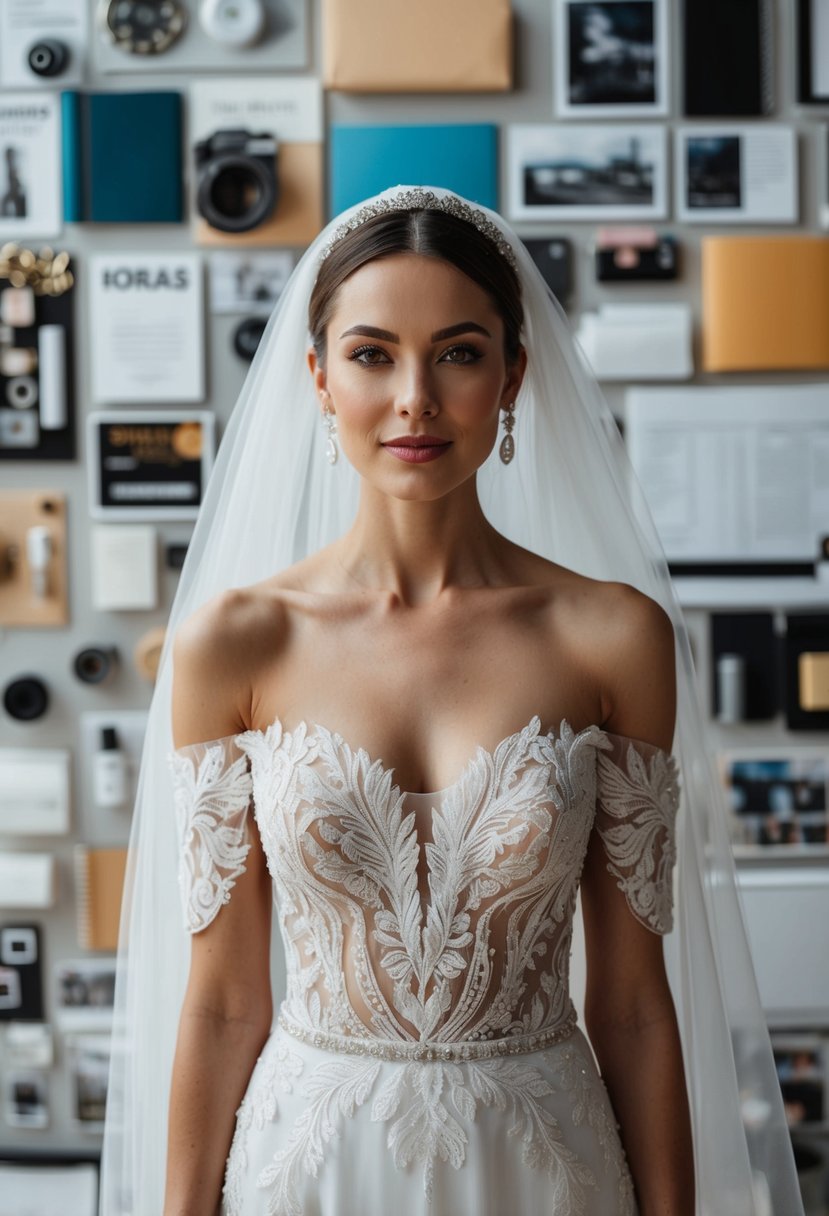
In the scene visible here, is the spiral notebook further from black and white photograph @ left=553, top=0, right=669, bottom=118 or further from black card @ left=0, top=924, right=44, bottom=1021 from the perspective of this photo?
black and white photograph @ left=553, top=0, right=669, bottom=118

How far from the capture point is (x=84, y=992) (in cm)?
264

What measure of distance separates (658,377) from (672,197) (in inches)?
14.5

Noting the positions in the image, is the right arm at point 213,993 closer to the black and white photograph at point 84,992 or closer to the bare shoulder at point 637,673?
the bare shoulder at point 637,673

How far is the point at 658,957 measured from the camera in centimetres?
120

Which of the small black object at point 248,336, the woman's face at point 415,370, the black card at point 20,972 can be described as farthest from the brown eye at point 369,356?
the black card at point 20,972

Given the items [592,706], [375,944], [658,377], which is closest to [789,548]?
[658,377]

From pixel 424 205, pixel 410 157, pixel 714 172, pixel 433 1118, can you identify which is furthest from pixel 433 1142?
pixel 714 172

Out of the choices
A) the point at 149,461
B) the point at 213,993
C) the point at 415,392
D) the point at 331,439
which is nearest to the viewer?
the point at 415,392

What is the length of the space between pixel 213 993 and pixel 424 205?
2.47ft

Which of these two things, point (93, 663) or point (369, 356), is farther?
point (93, 663)

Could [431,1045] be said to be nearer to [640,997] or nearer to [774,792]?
[640,997]

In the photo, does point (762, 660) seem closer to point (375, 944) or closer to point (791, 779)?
point (791, 779)

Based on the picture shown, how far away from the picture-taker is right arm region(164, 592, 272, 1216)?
1172 millimetres

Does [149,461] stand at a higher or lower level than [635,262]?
lower
